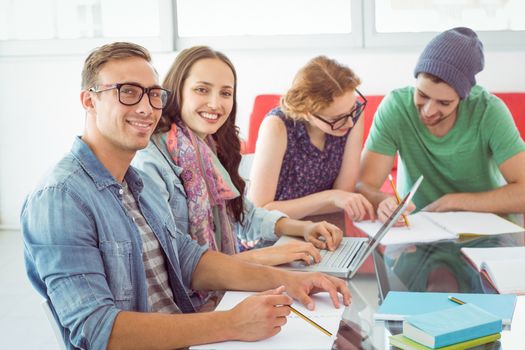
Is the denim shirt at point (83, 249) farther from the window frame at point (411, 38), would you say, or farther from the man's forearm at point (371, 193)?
the window frame at point (411, 38)

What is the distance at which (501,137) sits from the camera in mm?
2471

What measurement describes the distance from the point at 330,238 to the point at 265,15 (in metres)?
2.77

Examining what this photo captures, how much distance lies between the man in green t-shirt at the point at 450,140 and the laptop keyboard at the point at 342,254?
0.37 metres

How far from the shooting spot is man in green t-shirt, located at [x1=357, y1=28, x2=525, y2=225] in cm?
239

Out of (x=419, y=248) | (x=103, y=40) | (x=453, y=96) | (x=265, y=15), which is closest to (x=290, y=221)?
(x=419, y=248)

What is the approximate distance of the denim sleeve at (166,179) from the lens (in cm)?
177

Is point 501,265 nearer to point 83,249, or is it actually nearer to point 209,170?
point 209,170

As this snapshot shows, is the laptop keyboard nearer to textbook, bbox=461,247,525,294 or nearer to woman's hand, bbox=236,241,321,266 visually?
woman's hand, bbox=236,241,321,266

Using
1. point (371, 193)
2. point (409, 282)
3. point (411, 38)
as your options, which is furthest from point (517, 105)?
point (409, 282)

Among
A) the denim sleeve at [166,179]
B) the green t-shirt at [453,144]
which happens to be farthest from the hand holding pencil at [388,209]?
the denim sleeve at [166,179]

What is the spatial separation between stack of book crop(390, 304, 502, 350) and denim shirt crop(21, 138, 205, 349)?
49cm

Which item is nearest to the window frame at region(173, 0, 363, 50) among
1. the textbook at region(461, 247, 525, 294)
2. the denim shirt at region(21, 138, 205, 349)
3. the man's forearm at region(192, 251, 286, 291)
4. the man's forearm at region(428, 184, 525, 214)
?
the man's forearm at region(428, 184, 525, 214)

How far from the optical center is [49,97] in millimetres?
4602

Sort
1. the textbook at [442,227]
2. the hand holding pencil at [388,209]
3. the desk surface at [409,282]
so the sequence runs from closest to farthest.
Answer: the desk surface at [409,282] < the textbook at [442,227] < the hand holding pencil at [388,209]
